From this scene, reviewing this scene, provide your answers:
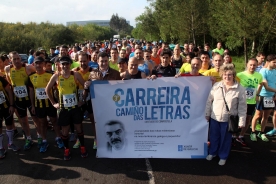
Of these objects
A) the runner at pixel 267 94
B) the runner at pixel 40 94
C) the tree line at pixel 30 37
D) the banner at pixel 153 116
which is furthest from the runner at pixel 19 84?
the tree line at pixel 30 37

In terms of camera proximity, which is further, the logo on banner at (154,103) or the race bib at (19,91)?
the race bib at (19,91)

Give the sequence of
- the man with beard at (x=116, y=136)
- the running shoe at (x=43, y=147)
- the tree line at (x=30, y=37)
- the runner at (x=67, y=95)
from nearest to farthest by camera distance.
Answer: the runner at (x=67, y=95) < the man with beard at (x=116, y=136) < the running shoe at (x=43, y=147) < the tree line at (x=30, y=37)

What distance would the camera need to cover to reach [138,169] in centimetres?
390

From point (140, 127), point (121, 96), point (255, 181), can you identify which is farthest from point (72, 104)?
point (255, 181)

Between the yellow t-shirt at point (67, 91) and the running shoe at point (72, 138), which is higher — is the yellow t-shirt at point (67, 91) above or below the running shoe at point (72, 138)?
above

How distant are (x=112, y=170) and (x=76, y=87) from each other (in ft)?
5.58

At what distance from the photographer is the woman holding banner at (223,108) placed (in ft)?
12.1

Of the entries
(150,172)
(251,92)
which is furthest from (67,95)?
(251,92)

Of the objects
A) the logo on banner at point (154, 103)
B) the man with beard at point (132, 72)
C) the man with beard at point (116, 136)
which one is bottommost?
the man with beard at point (116, 136)

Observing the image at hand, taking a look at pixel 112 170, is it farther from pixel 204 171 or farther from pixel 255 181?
pixel 255 181

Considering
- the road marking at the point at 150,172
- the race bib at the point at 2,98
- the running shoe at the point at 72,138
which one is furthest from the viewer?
the running shoe at the point at 72,138

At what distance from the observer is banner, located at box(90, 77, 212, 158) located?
4.11m

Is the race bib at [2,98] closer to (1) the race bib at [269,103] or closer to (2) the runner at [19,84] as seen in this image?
(2) the runner at [19,84]

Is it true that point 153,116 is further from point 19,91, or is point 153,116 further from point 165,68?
point 19,91
